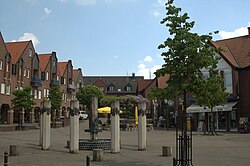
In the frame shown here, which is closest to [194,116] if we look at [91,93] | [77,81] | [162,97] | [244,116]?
[244,116]

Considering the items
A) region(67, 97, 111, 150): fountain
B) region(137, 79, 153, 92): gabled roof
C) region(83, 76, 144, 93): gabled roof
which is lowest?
region(67, 97, 111, 150): fountain

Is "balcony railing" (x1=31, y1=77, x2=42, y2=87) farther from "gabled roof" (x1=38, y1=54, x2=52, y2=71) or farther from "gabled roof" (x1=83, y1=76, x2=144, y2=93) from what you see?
"gabled roof" (x1=83, y1=76, x2=144, y2=93)

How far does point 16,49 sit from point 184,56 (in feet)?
174

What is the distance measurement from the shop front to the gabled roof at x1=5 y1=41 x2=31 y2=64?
3098 cm

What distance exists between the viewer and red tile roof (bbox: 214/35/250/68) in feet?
133

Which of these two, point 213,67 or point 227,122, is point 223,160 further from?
point 227,122

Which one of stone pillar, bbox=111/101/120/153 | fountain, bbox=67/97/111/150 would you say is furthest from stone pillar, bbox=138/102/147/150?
fountain, bbox=67/97/111/150

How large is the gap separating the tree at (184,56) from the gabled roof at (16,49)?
160 ft

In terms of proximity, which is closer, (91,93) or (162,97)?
(162,97)

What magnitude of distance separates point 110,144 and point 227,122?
80.6 feet

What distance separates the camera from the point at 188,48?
38.4 ft

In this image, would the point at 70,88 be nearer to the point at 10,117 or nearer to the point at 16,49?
the point at 16,49

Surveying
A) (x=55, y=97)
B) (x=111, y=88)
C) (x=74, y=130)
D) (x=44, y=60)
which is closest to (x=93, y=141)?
(x=74, y=130)

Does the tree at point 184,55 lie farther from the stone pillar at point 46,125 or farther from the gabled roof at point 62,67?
the gabled roof at point 62,67
